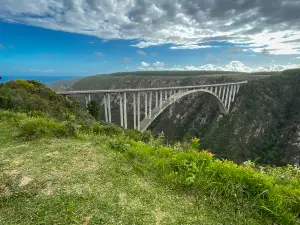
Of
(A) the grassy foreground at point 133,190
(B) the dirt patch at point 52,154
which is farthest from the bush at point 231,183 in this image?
(B) the dirt patch at point 52,154

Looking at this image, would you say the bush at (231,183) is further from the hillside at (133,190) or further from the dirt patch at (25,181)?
the dirt patch at (25,181)

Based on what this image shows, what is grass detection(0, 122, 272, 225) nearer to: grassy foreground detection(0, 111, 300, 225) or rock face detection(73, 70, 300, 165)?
grassy foreground detection(0, 111, 300, 225)

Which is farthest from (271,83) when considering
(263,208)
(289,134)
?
(263,208)

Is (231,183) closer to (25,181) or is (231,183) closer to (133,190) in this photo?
(133,190)

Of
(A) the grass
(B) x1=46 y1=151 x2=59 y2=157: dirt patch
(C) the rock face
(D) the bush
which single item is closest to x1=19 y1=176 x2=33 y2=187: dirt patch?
(A) the grass

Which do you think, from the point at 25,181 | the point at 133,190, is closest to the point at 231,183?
→ the point at 133,190

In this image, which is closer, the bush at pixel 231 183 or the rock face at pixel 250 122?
the bush at pixel 231 183
